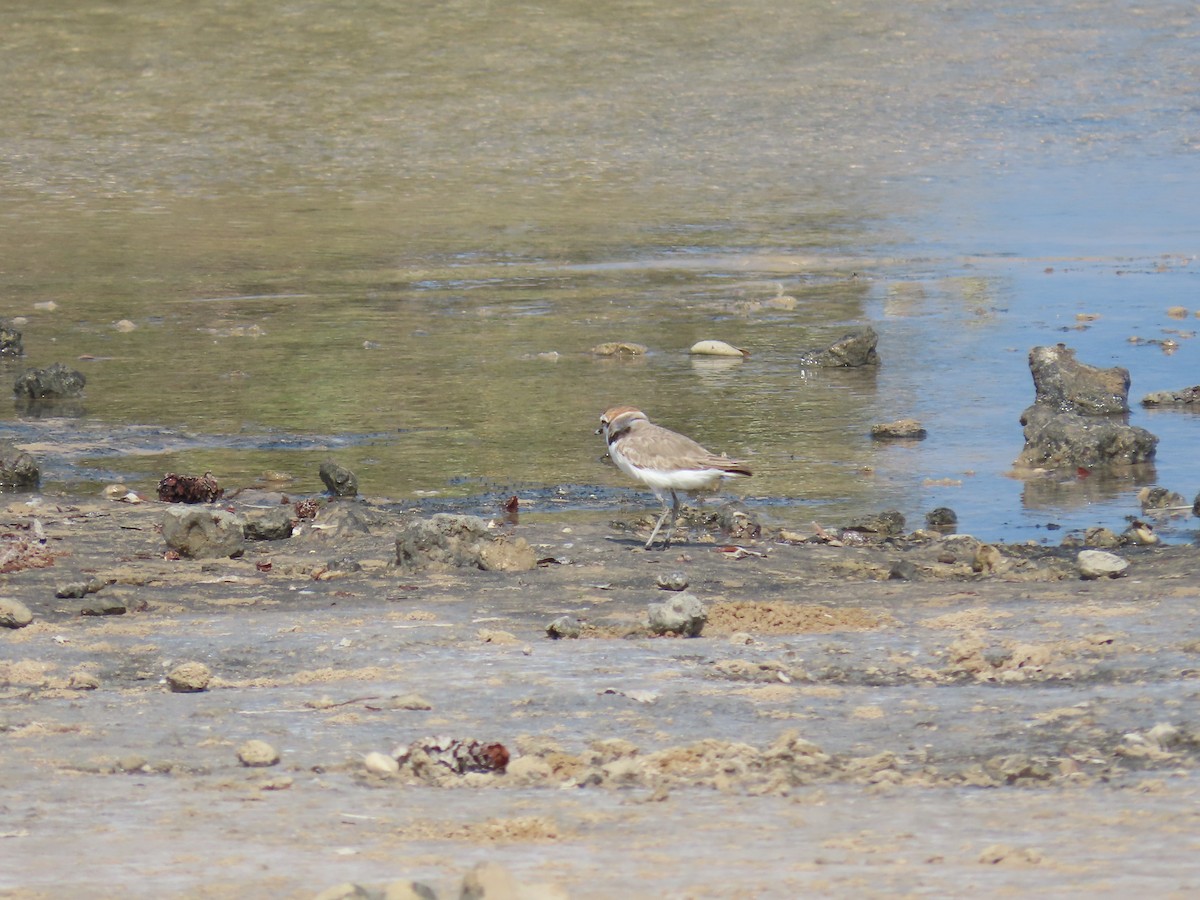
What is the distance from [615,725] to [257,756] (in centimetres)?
103

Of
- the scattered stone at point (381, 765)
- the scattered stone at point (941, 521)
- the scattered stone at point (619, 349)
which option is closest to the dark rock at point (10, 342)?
the scattered stone at point (619, 349)

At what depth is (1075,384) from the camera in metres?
11.6

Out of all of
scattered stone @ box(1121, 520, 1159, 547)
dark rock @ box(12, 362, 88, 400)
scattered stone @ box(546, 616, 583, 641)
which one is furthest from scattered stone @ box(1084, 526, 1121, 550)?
dark rock @ box(12, 362, 88, 400)

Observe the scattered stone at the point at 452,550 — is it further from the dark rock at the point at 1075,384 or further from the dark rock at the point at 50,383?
the dark rock at the point at 50,383

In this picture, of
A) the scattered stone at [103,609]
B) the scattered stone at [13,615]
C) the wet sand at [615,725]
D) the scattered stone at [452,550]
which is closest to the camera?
the wet sand at [615,725]

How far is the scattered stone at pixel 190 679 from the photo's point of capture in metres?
6.32

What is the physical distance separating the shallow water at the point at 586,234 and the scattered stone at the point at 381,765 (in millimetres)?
4361

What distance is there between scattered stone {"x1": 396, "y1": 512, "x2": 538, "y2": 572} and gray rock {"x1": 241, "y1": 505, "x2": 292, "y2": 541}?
2.95ft

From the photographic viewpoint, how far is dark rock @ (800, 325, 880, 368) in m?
13.3

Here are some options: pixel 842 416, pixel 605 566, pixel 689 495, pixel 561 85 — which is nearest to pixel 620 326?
pixel 842 416

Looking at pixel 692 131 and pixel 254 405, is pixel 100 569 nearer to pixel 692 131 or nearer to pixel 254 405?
pixel 254 405

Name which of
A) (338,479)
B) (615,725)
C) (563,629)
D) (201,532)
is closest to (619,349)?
(338,479)

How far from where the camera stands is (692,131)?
25031 millimetres

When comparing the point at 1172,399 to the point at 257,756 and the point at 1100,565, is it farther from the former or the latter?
the point at 257,756
